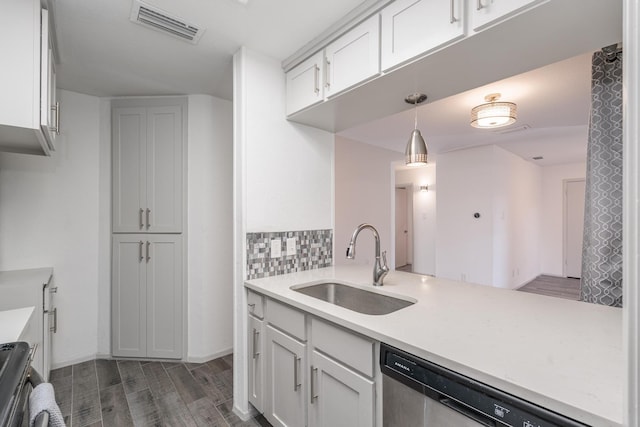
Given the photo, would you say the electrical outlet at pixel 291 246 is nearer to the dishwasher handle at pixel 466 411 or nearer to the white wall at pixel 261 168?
the white wall at pixel 261 168

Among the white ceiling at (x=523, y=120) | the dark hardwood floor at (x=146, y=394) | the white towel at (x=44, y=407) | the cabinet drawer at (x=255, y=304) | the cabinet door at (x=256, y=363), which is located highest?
the white ceiling at (x=523, y=120)

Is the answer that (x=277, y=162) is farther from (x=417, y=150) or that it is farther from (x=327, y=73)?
(x=417, y=150)

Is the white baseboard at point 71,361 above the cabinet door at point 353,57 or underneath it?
underneath

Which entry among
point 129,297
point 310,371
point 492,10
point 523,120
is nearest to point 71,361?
point 129,297

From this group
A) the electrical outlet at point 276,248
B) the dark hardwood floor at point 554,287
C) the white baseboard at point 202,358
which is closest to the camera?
the electrical outlet at point 276,248

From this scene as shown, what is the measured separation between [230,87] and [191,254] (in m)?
1.45

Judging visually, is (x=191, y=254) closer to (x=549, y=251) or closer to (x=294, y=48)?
(x=294, y=48)

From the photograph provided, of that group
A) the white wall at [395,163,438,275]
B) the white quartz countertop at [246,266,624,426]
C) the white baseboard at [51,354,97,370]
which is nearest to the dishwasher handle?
the white quartz countertop at [246,266,624,426]

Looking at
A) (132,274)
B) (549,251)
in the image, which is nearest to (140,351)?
(132,274)

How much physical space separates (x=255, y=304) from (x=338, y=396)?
77 centimetres

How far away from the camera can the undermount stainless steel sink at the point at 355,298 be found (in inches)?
61.7

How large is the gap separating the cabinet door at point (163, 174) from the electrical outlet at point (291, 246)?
1.11 metres

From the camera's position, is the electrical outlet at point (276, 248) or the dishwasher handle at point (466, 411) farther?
the electrical outlet at point (276, 248)

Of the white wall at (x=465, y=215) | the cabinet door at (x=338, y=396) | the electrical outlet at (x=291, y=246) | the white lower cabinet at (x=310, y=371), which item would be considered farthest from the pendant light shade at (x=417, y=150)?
the white wall at (x=465, y=215)
